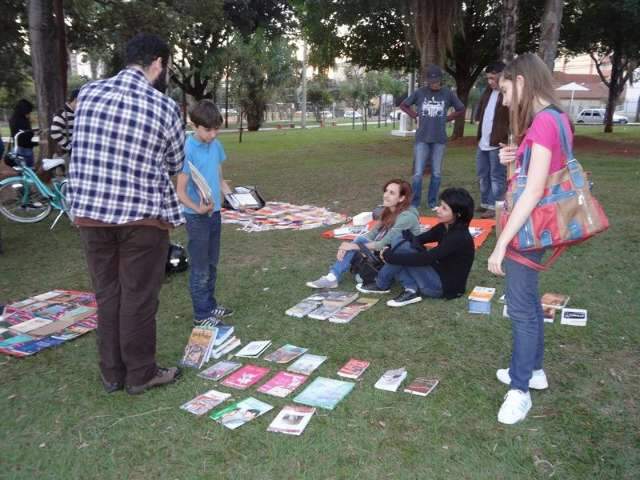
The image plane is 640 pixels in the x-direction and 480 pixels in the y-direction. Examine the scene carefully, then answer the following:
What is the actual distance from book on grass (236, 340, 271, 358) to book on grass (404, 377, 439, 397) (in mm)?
1049

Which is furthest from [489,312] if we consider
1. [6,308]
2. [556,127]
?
[6,308]

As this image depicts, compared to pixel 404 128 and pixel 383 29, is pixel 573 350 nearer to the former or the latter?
pixel 383 29

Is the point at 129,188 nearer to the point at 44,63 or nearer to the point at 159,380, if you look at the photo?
the point at 159,380

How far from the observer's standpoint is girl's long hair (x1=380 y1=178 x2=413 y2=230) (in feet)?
15.1

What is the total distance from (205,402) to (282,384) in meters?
0.46

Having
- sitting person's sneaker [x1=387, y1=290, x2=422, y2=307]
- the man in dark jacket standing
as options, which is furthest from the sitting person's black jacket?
the man in dark jacket standing

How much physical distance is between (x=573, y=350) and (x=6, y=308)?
437cm

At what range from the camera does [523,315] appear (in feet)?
8.90

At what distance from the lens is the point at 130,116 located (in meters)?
2.69

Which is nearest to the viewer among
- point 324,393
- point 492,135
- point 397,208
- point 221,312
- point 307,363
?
point 324,393

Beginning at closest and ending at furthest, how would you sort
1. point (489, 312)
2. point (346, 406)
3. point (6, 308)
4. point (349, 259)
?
1. point (346, 406)
2. point (489, 312)
3. point (6, 308)
4. point (349, 259)

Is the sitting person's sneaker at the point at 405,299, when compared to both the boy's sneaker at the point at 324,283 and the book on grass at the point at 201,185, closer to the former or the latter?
the boy's sneaker at the point at 324,283

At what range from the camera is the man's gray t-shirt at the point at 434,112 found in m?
7.44

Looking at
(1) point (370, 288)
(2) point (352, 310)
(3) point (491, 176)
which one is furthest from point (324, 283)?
(3) point (491, 176)
